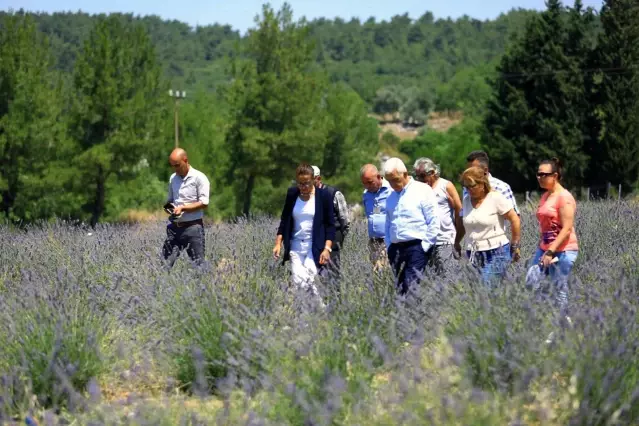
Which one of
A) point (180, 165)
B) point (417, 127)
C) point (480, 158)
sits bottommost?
point (417, 127)

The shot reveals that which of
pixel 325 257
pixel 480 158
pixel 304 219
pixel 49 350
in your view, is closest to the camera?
pixel 49 350

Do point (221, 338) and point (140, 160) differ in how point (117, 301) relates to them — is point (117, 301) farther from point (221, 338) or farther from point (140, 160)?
point (140, 160)

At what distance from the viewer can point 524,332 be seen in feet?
13.4

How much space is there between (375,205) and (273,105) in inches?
751

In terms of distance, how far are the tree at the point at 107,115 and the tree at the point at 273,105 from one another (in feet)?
8.86

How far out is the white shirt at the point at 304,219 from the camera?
7.39m

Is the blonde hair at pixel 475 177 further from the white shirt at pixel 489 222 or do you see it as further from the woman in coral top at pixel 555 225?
the woman in coral top at pixel 555 225

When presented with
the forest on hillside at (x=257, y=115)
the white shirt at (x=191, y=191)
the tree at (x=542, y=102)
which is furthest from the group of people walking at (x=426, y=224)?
the tree at (x=542, y=102)

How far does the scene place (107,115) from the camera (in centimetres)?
2642

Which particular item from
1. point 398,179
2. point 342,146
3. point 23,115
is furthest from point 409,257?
point 342,146

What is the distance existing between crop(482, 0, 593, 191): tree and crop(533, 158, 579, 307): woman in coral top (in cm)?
2381

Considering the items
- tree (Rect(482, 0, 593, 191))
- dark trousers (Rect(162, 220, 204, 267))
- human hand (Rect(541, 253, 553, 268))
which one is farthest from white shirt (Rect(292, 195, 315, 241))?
tree (Rect(482, 0, 593, 191))

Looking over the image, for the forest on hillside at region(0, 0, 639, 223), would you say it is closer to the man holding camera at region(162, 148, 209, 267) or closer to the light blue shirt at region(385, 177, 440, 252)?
the man holding camera at region(162, 148, 209, 267)

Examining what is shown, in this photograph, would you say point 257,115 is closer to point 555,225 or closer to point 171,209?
point 171,209
